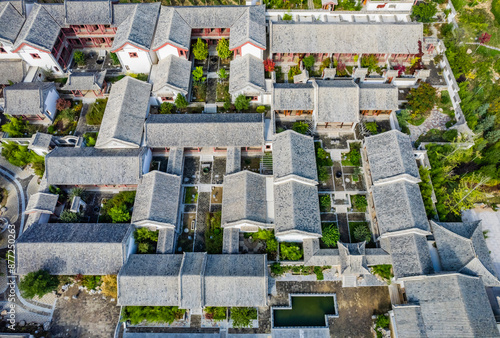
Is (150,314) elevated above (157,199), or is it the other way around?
(157,199)

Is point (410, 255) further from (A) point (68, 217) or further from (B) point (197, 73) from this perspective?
(A) point (68, 217)

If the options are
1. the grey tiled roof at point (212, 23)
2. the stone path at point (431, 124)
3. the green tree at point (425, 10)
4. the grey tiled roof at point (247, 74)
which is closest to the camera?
the stone path at point (431, 124)

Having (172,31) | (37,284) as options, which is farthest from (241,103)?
(37,284)

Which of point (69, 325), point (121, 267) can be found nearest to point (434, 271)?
point (121, 267)

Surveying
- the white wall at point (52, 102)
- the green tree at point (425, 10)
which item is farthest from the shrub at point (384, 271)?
the white wall at point (52, 102)

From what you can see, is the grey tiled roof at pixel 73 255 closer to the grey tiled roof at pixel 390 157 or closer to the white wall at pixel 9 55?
the grey tiled roof at pixel 390 157
